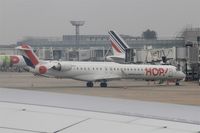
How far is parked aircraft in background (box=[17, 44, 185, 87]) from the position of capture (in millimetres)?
40500

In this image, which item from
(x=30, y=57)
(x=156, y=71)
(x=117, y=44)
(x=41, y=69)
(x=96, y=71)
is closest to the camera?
(x=41, y=69)

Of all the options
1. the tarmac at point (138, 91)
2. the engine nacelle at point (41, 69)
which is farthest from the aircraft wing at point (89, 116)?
the engine nacelle at point (41, 69)

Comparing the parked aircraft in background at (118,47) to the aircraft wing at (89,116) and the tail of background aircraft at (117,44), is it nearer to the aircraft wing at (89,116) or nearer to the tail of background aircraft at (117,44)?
the tail of background aircraft at (117,44)

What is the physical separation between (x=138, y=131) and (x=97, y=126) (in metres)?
0.25

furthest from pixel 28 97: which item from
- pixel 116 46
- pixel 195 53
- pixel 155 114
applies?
pixel 116 46

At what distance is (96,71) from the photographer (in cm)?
4244

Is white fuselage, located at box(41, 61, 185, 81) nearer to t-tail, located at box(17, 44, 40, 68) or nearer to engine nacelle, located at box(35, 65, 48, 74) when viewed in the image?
engine nacelle, located at box(35, 65, 48, 74)

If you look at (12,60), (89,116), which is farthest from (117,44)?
(89,116)

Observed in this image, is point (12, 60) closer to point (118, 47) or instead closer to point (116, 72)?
point (118, 47)

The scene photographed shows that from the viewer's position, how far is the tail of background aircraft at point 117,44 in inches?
2776

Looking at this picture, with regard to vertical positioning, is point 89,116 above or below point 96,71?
above

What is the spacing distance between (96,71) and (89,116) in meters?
39.4

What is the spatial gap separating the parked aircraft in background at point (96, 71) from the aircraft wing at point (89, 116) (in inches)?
1436

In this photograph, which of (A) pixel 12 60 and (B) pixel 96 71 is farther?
(A) pixel 12 60
